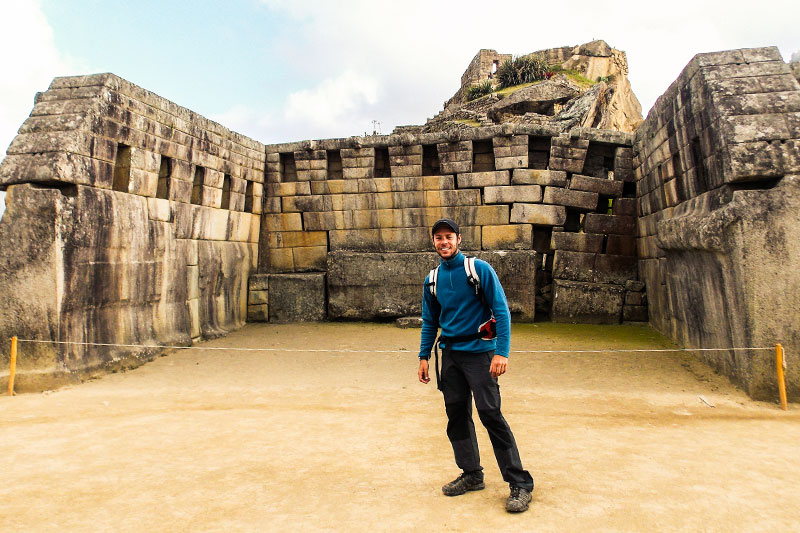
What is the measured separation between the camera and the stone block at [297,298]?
11203 mm

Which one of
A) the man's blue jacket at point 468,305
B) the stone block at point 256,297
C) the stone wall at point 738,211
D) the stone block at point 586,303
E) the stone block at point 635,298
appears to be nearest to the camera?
the man's blue jacket at point 468,305

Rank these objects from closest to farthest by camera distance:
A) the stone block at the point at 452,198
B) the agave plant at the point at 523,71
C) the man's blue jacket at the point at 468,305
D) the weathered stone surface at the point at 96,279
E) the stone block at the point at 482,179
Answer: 1. the man's blue jacket at the point at 468,305
2. the weathered stone surface at the point at 96,279
3. the stone block at the point at 482,179
4. the stone block at the point at 452,198
5. the agave plant at the point at 523,71

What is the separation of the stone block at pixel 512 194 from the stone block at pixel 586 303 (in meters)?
1.68

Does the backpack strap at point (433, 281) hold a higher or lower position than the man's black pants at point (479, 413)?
higher

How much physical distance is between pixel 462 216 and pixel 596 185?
2.62m

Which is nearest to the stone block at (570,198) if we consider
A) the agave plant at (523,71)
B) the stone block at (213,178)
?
the stone block at (213,178)

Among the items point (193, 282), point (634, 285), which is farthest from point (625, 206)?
point (193, 282)

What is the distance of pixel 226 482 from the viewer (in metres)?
3.71

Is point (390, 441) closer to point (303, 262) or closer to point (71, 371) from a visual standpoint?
point (71, 371)

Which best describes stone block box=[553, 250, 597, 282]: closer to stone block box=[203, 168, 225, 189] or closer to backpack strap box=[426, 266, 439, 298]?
stone block box=[203, 168, 225, 189]

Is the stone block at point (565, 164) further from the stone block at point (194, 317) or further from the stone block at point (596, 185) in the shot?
the stone block at point (194, 317)

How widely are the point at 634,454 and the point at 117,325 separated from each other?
6701 millimetres

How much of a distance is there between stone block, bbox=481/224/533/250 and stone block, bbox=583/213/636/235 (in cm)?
115

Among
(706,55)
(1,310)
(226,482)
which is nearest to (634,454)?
(226,482)
